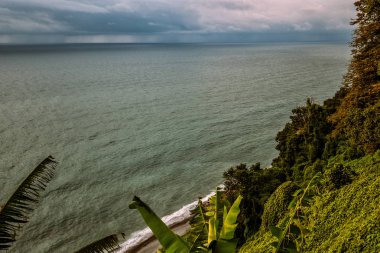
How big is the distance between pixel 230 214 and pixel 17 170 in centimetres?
3592

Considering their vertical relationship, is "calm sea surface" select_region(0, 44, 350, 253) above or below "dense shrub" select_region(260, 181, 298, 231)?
below

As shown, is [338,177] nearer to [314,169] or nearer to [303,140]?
[314,169]

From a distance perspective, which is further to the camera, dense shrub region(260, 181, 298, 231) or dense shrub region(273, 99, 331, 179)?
dense shrub region(273, 99, 331, 179)

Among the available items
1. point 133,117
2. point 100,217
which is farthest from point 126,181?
point 133,117

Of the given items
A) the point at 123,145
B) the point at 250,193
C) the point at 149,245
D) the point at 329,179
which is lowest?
the point at 149,245

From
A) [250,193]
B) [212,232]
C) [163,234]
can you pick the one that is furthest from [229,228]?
[250,193]

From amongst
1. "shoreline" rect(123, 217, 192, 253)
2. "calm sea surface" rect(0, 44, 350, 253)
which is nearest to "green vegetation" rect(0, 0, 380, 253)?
"shoreline" rect(123, 217, 192, 253)

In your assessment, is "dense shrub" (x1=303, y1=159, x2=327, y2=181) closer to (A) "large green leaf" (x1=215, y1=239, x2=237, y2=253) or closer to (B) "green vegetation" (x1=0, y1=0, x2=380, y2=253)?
(B) "green vegetation" (x1=0, y1=0, x2=380, y2=253)

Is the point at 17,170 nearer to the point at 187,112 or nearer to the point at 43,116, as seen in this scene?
the point at 43,116

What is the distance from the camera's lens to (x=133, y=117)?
5772 cm

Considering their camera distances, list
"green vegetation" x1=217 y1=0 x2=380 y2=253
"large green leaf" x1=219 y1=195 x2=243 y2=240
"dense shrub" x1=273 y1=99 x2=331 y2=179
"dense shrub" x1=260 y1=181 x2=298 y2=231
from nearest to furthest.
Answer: "large green leaf" x1=219 y1=195 x2=243 y2=240
"green vegetation" x1=217 y1=0 x2=380 y2=253
"dense shrub" x1=260 y1=181 x2=298 y2=231
"dense shrub" x1=273 y1=99 x2=331 y2=179

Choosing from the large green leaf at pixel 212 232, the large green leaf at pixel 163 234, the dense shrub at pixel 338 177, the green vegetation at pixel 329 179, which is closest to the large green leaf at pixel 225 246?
the large green leaf at pixel 212 232

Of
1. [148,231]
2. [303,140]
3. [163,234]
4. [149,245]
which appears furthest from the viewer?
[303,140]

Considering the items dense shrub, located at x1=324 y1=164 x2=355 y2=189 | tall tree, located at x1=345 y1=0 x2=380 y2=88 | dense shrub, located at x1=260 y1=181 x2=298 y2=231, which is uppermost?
A: tall tree, located at x1=345 y1=0 x2=380 y2=88
